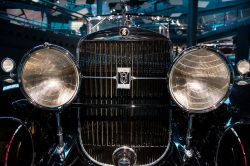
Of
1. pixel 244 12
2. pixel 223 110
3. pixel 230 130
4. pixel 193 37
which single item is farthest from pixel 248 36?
pixel 230 130

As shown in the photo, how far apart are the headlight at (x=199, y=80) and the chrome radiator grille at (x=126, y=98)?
0.71ft

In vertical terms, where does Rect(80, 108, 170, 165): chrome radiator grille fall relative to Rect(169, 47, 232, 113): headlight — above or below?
below

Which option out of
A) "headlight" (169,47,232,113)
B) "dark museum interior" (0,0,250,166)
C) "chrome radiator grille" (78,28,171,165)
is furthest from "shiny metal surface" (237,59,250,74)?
"chrome radiator grille" (78,28,171,165)

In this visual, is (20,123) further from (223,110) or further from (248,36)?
(248,36)

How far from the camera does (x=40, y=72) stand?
1.98m

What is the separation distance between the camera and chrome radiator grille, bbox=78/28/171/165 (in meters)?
2.11

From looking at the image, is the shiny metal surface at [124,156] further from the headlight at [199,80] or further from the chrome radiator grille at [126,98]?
the headlight at [199,80]

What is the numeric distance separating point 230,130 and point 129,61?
2.96 ft

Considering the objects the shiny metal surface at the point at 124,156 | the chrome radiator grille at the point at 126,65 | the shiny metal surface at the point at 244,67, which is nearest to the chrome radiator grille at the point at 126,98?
the chrome radiator grille at the point at 126,65

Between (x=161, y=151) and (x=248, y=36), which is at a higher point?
(x=248, y=36)

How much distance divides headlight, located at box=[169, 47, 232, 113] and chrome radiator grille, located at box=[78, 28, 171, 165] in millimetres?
217

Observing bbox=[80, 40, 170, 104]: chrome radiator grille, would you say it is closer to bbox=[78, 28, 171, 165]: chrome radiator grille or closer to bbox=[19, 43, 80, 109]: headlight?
bbox=[78, 28, 171, 165]: chrome radiator grille

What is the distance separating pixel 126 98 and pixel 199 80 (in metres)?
0.59

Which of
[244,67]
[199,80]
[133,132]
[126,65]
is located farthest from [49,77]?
[244,67]
